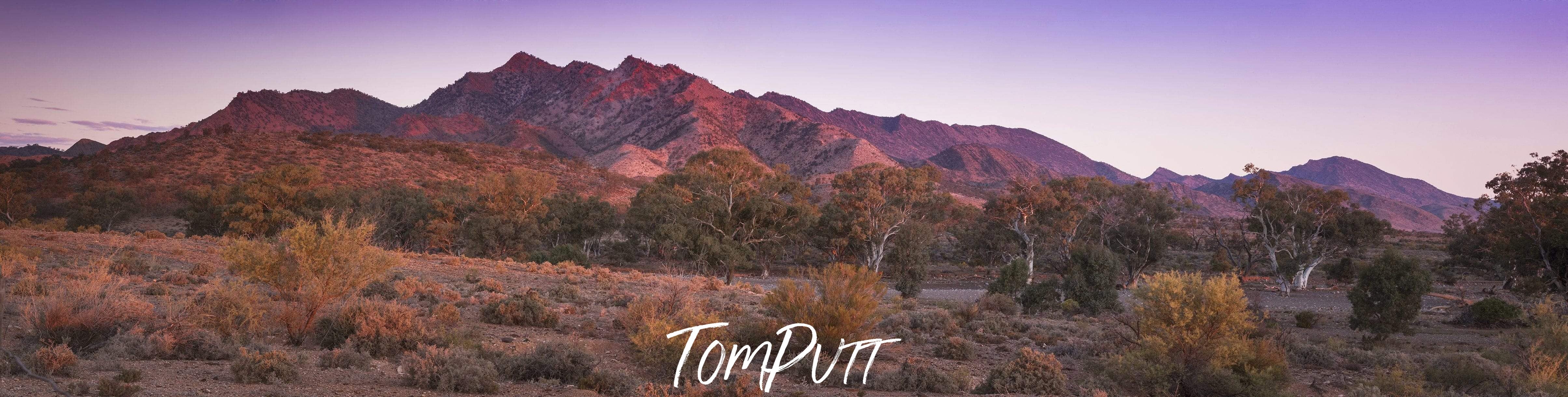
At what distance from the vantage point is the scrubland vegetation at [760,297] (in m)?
9.58

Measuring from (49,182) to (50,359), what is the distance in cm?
6384

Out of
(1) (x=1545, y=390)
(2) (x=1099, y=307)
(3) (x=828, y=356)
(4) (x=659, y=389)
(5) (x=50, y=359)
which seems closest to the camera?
(5) (x=50, y=359)

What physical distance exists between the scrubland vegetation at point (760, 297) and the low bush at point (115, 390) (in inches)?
0.9

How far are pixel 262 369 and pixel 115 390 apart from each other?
1.39 meters

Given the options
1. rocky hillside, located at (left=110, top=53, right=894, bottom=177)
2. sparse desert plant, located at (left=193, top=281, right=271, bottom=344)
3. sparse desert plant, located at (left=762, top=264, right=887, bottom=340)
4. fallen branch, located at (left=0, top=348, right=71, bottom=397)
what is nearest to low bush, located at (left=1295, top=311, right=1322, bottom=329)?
sparse desert plant, located at (left=762, top=264, right=887, bottom=340)

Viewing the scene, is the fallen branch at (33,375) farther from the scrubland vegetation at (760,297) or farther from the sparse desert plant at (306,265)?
the sparse desert plant at (306,265)

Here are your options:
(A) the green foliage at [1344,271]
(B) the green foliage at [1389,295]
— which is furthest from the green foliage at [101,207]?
(A) the green foliage at [1344,271]

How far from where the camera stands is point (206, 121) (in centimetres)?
17688

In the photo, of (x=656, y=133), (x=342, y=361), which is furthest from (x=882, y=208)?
(x=656, y=133)

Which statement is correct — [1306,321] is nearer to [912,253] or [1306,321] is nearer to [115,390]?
[912,253]

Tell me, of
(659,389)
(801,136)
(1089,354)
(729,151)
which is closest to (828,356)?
(659,389)

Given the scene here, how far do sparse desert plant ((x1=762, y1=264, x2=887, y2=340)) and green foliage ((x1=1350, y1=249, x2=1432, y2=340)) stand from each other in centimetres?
1469

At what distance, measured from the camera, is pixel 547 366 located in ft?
32.5

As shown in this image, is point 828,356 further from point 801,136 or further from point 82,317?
point 801,136
